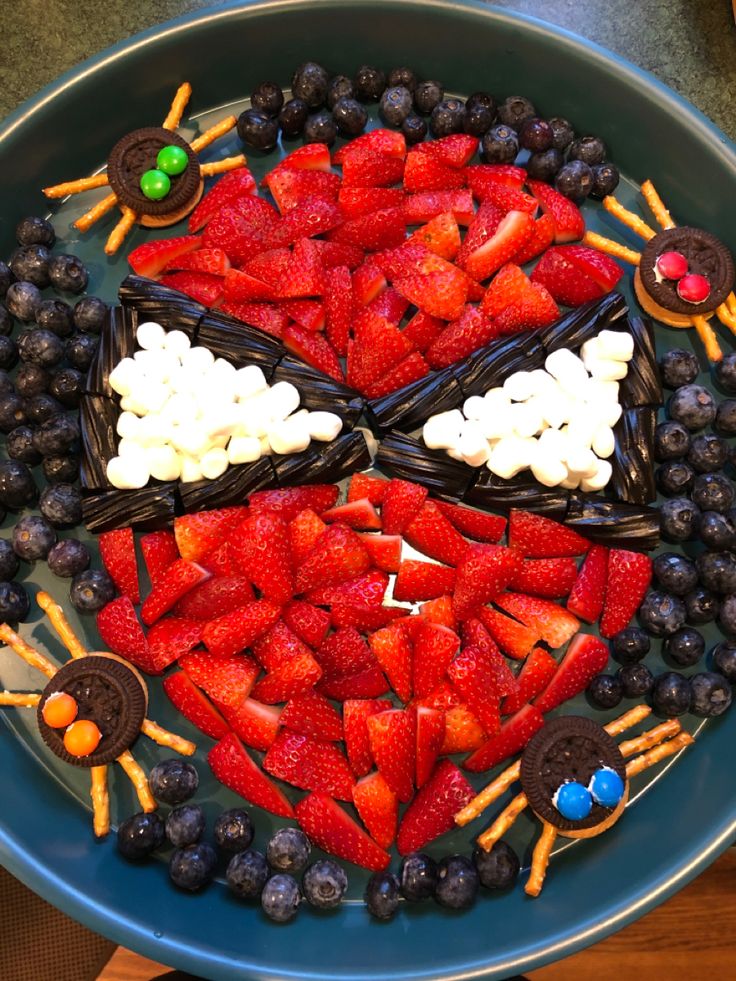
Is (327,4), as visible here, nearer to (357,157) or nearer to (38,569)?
(357,157)

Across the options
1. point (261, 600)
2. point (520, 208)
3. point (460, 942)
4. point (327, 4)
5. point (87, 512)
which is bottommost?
point (460, 942)

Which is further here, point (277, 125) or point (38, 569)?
point (277, 125)

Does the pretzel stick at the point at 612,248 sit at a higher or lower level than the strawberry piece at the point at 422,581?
higher

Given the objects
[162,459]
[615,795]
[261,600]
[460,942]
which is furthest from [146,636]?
[615,795]

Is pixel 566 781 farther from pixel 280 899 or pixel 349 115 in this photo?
pixel 349 115

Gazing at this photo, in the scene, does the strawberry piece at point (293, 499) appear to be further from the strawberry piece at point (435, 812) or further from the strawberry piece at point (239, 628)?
the strawberry piece at point (435, 812)

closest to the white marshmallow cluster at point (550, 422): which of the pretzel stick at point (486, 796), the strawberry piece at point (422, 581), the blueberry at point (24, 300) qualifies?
the strawberry piece at point (422, 581)
